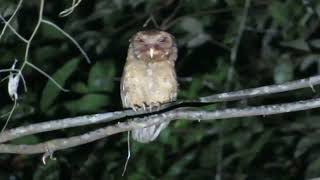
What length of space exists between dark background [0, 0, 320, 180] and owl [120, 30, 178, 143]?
13 cm

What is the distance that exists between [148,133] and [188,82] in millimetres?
385

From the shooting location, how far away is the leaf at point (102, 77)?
3830 mm

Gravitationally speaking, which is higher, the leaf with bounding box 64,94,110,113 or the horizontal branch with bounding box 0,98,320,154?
the horizontal branch with bounding box 0,98,320,154

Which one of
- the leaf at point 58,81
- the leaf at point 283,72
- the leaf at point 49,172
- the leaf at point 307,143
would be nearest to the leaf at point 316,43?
the leaf at point 283,72

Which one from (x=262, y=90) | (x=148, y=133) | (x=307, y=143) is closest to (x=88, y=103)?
(x=148, y=133)

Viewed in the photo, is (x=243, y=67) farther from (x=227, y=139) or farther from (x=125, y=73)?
(x=125, y=73)

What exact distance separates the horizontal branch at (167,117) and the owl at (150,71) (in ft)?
3.59

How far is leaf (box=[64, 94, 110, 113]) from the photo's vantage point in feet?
12.3

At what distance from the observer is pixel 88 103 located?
3.77m

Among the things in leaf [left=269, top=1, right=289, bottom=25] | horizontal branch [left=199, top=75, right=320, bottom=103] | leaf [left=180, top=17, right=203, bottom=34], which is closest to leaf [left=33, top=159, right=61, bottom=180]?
leaf [left=180, top=17, right=203, bottom=34]

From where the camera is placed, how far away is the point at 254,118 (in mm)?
4156

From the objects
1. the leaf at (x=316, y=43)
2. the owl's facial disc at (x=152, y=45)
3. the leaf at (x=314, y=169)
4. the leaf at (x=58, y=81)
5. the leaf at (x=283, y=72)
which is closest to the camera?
the leaf at (x=58, y=81)

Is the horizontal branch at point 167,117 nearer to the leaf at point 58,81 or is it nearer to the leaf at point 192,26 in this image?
the leaf at point 58,81

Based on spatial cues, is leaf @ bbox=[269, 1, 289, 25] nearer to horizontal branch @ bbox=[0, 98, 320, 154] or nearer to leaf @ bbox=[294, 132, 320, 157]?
leaf @ bbox=[294, 132, 320, 157]
